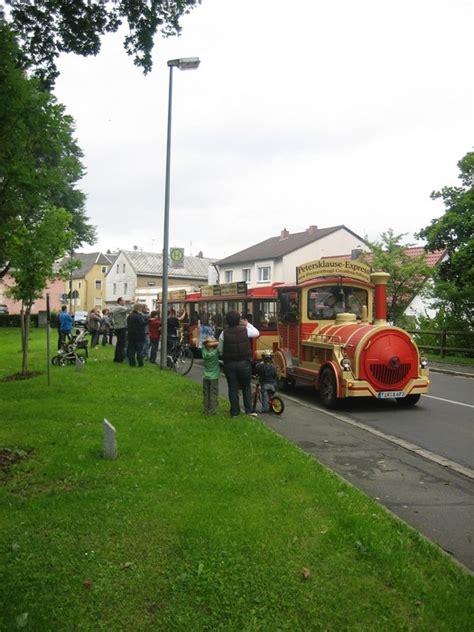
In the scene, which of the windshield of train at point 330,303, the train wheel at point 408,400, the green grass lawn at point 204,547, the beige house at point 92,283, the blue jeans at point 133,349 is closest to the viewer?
the green grass lawn at point 204,547

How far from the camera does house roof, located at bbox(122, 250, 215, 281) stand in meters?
71.8

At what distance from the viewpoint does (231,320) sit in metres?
10.1

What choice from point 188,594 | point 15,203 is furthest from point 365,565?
point 15,203

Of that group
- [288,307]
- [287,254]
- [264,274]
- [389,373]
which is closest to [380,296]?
[389,373]

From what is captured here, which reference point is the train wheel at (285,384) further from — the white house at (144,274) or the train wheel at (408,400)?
the white house at (144,274)

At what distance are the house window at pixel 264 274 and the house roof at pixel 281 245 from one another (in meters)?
0.86

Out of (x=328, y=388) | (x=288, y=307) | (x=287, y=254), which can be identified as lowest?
(x=328, y=388)

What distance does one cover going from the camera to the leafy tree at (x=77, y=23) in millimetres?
7340

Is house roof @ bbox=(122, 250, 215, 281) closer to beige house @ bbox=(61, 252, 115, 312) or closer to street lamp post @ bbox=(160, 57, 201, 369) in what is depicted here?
beige house @ bbox=(61, 252, 115, 312)

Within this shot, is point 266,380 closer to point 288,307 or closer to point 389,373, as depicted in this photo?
point 389,373

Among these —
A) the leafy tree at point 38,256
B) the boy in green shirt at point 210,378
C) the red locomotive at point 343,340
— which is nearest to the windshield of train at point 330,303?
the red locomotive at point 343,340

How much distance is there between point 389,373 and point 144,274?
61.4m

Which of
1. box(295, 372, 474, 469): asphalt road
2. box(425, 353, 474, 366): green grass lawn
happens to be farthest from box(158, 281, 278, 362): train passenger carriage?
box(425, 353, 474, 366): green grass lawn

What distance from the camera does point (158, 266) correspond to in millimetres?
73938
